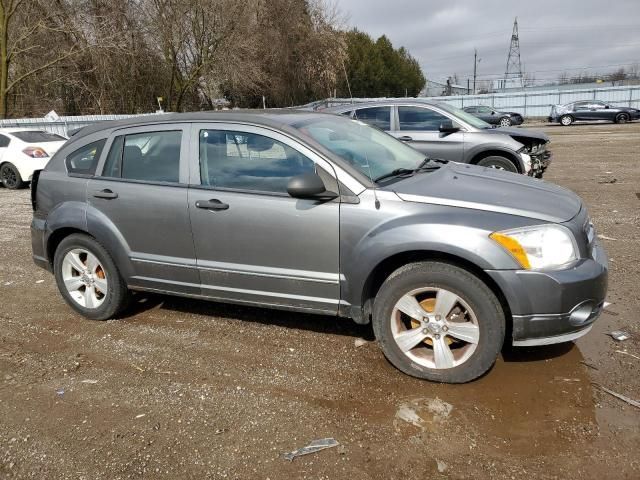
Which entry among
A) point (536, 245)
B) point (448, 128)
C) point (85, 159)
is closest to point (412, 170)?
point (536, 245)

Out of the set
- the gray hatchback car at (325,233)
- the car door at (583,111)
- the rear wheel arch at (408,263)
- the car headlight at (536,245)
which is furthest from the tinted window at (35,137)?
the car door at (583,111)

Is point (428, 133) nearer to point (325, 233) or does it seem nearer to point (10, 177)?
point (325, 233)

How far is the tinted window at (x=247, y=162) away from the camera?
3.55m

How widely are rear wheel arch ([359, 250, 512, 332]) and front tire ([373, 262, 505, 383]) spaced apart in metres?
0.05

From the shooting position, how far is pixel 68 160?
4.43m

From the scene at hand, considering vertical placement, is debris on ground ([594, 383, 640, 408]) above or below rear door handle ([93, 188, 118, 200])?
below

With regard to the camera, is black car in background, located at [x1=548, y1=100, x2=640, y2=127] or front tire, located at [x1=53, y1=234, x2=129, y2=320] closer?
front tire, located at [x1=53, y1=234, x2=129, y2=320]

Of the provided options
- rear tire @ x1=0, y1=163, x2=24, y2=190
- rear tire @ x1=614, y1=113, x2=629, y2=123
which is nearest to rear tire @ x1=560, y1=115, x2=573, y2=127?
rear tire @ x1=614, y1=113, x2=629, y2=123

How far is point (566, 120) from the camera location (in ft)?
96.1

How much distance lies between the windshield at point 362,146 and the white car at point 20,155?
10.0m

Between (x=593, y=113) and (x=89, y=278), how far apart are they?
30.7 m

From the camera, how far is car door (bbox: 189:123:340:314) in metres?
3.41

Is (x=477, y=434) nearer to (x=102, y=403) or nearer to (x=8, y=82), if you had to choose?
(x=102, y=403)

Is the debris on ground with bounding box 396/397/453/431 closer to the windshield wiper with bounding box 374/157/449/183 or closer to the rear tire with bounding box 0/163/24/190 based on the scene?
the windshield wiper with bounding box 374/157/449/183
